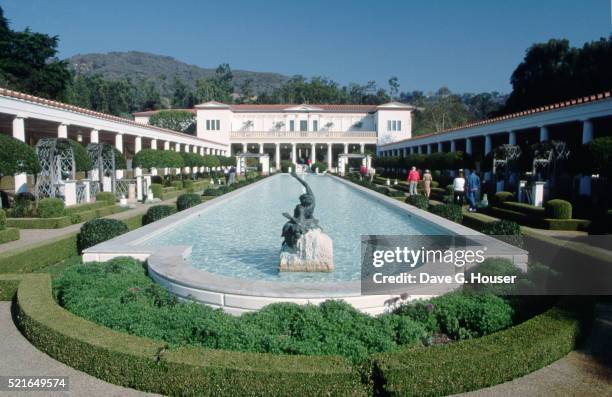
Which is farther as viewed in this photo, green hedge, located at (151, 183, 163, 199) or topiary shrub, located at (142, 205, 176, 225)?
green hedge, located at (151, 183, 163, 199)

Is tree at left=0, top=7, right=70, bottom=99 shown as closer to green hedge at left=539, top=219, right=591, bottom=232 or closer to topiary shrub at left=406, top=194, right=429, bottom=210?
topiary shrub at left=406, top=194, right=429, bottom=210

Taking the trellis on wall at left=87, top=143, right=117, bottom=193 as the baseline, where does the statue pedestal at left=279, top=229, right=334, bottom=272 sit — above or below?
below

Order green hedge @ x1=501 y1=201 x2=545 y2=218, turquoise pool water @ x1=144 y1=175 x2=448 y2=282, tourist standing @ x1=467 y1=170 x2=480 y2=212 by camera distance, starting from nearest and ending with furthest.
A: 1. turquoise pool water @ x1=144 y1=175 x2=448 y2=282
2. green hedge @ x1=501 y1=201 x2=545 y2=218
3. tourist standing @ x1=467 y1=170 x2=480 y2=212

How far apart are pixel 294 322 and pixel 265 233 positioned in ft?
20.0

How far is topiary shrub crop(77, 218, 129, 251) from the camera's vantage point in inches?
356

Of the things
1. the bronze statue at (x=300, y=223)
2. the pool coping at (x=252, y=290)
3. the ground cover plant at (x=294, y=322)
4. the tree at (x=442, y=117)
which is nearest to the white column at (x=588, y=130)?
the pool coping at (x=252, y=290)

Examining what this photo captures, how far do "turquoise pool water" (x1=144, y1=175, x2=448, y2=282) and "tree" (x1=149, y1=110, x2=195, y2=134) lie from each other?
1804 inches

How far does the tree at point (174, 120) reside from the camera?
59375 millimetres

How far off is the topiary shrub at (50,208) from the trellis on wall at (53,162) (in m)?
4.48

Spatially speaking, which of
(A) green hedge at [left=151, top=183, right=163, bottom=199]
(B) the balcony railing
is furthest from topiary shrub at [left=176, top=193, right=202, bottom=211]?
(B) the balcony railing

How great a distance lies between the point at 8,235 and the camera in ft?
32.8

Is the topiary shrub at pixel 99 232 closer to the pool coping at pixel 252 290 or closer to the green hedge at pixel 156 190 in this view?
the pool coping at pixel 252 290

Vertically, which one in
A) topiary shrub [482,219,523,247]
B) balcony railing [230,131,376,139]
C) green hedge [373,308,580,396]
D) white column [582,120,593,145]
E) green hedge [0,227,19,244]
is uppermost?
balcony railing [230,131,376,139]

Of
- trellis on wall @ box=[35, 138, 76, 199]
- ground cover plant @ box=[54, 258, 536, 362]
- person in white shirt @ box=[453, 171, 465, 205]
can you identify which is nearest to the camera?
ground cover plant @ box=[54, 258, 536, 362]
